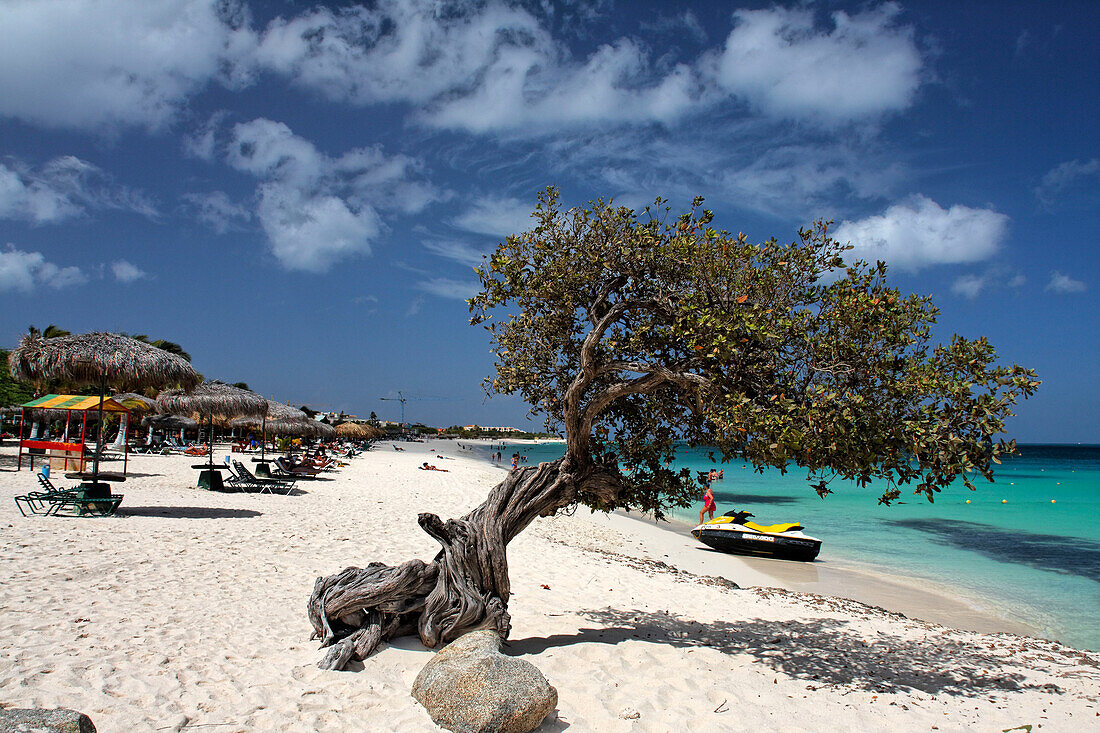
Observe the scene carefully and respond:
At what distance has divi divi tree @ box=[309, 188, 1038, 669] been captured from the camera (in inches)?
A: 179

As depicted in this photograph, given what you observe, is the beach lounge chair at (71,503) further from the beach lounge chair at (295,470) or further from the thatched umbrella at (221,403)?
the thatched umbrella at (221,403)

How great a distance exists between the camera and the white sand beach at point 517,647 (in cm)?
443

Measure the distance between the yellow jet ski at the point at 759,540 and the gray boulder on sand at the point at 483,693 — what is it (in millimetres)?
11556

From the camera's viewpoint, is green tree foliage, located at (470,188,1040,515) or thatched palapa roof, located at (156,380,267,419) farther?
thatched palapa roof, located at (156,380,267,419)

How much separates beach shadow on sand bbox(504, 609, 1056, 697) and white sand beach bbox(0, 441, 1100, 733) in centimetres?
4

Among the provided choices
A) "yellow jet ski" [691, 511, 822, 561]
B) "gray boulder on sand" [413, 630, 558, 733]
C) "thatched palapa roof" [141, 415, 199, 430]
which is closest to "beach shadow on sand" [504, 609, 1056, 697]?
"gray boulder on sand" [413, 630, 558, 733]

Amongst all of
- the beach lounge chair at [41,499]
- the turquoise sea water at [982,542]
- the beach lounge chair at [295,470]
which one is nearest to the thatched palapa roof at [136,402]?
the beach lounge chair at [295,470]

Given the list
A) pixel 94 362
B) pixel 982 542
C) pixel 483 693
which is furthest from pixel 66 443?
pixel 982 542

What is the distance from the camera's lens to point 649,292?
595 centimetres

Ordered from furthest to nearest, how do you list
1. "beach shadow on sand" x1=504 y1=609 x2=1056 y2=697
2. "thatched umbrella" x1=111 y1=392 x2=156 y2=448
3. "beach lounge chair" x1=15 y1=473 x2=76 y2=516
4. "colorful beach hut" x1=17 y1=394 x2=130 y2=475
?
"thatched umbrella" x1=111 y1=392 x2=156 y2=448 → "colorful beach hut" x1=17 y1=394 x2=130 y2=475 → "beach lounge chair" x1=15 y1=473 x2=76 y2=516 → "beach shadow on sand" x1=504 y1=609 x2=1056 y2=697

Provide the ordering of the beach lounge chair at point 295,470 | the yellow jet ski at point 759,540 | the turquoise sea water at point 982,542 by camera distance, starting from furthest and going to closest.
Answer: the beach lounge chair at point 295,470, the yellow jet ski at point 759,540, the turquoise sea water at point 982,542

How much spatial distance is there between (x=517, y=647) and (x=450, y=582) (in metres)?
0.96

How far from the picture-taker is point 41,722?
2.75 meters

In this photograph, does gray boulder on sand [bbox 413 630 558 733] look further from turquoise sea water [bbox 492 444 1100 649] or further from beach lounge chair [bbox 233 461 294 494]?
beach lounge chair [bbox 233 461 294 494]
